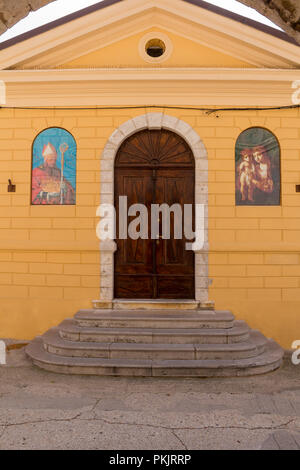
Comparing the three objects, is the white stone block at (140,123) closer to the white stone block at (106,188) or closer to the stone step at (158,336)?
the white stone block at (106,188)

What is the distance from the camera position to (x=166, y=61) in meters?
6.87

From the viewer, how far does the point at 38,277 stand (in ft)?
22.2

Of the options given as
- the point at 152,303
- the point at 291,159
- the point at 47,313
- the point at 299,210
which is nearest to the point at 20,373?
the point at 47,313

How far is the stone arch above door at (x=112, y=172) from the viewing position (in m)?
6.61

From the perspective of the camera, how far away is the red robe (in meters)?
6.84

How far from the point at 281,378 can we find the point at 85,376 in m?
2.93

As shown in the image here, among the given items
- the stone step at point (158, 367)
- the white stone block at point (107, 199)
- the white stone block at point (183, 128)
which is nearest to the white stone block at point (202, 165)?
the white stone block at point (183, 128)

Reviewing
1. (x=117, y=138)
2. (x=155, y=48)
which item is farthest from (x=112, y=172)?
(x=155, y=48)

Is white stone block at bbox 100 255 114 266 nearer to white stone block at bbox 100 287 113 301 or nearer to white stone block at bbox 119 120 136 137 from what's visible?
white stone block at bbox 100 287 113 301

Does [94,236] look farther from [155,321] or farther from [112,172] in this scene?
[155,321]

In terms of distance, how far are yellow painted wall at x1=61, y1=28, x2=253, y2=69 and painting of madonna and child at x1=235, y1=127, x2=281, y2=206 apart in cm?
155

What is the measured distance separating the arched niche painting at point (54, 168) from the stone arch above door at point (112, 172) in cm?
66

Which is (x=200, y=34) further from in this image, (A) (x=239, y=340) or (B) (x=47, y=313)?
(B) (x=47, y=313)

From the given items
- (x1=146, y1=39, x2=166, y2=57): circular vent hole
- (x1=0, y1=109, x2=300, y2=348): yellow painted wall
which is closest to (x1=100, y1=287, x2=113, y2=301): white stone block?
(x1=0, y1=109, x2=300, y2=348): yellow painted wall
